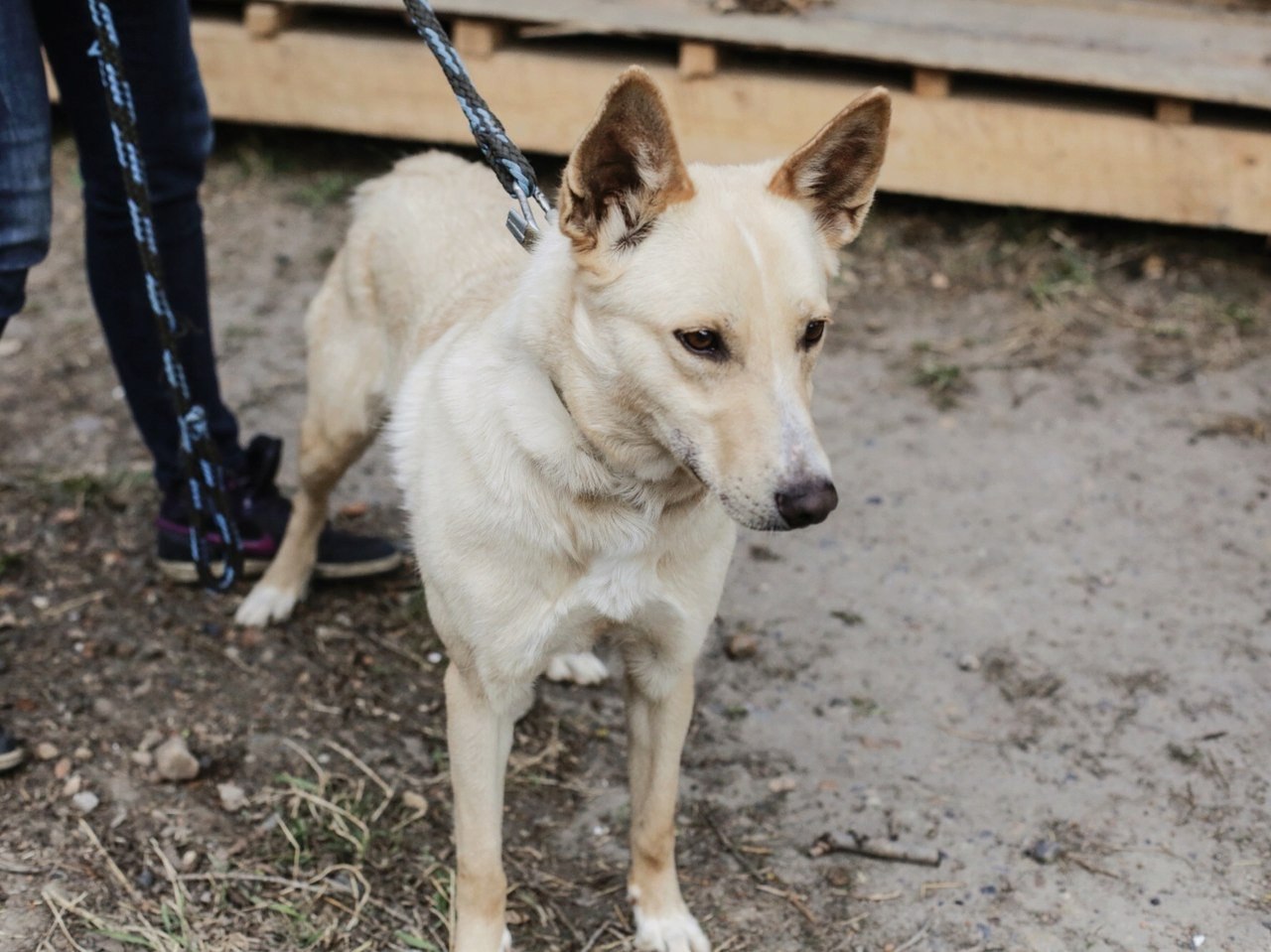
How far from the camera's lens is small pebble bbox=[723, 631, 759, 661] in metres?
3.50

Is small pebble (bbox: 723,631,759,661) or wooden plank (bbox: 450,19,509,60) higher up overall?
wooden plank (bbox: 450,19,509,60)

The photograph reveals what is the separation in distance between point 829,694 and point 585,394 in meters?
1.44

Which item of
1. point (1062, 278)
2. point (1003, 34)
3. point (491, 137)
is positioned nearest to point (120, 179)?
point (491, 137)

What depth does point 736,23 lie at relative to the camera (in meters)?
4.93

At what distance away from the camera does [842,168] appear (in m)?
2.35

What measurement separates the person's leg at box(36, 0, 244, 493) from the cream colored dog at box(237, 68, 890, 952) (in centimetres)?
77

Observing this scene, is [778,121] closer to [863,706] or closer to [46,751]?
[863,706]

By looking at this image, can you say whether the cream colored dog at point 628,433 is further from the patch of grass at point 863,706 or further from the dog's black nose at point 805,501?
the patch of grass at point 863,706

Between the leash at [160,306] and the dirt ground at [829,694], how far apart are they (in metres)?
0.46

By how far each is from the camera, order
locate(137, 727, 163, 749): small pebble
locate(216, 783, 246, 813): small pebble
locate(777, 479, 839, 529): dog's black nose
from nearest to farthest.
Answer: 1. locate(777, 479, 839, 529): dog's black nose
2. locate(216, 783, 246, 813): small pebble
3. locate(137, 727, 163, 749): small pebble

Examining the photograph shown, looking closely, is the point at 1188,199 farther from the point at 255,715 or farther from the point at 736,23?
the point at 255,715

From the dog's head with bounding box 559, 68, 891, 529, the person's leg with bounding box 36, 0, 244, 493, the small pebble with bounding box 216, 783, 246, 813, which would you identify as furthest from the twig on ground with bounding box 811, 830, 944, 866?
the person's leg with bounding box 36, 0, 244, 493

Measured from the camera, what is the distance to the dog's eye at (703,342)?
2.12 metres

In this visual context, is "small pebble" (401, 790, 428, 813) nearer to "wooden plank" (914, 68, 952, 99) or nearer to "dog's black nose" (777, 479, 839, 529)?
"dog's black nose" (777, 479, 839, 529)
